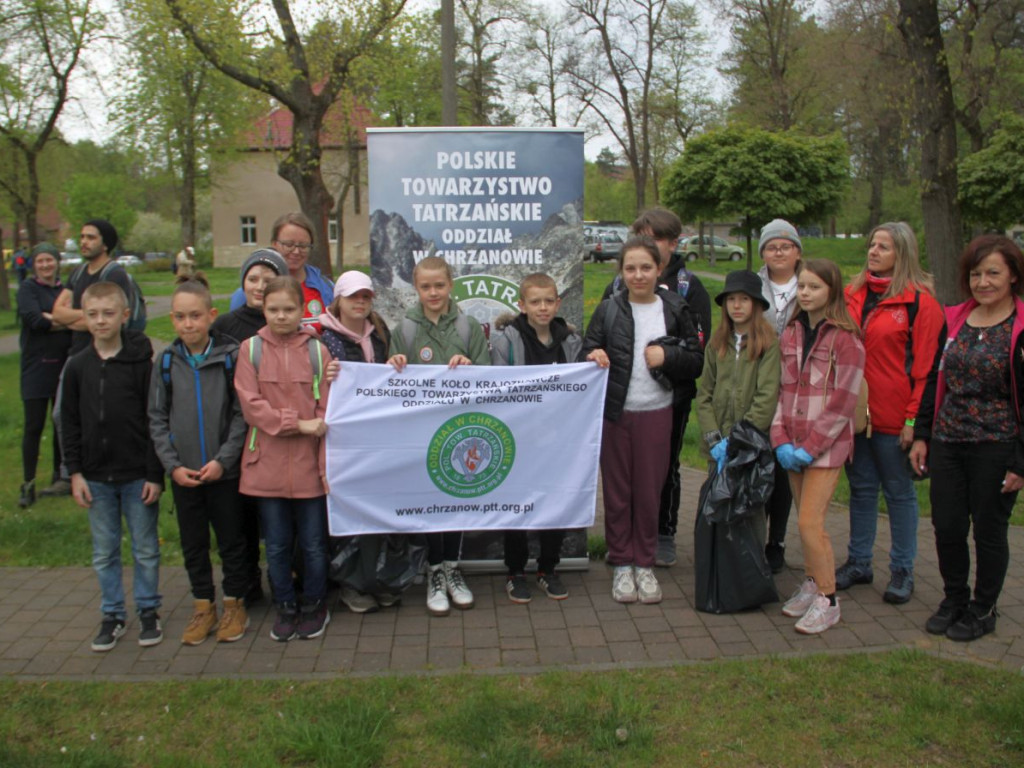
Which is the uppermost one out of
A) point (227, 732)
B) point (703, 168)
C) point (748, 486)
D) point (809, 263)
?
point (703, 168)

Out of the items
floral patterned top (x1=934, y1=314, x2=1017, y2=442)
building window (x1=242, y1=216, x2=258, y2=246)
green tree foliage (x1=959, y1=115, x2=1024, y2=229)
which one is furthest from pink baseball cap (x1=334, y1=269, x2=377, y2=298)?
building window (x1=242, y1=216, x2=258, y2=246)

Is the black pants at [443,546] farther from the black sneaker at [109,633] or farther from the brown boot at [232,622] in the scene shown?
the black sneaker at [109,633]

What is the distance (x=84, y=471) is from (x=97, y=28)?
21.8 metres

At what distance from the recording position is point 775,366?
450 cm

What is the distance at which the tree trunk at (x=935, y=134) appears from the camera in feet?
33.9

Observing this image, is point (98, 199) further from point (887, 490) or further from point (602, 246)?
point (887, 490)

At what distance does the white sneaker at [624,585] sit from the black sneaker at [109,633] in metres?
2.58

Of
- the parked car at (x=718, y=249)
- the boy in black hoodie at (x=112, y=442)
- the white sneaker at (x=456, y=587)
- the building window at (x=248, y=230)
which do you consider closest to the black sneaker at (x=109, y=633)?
the boy in black hoodie at (x=112, y=442)

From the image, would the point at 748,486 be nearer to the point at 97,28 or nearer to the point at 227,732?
the point at 227,732

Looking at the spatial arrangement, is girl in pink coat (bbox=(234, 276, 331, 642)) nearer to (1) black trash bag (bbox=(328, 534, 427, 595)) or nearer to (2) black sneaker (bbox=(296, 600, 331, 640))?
(2) black sneaker (bbox=(296, 600, 331, 640))

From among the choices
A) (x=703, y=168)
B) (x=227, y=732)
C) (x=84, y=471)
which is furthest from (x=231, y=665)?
(x=703, y=168)

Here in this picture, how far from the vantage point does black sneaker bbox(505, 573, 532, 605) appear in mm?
4789

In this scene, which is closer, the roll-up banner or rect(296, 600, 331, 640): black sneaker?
rect(296, 600, 331, 640): black sneaker

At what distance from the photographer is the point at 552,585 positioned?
4.88 meters
